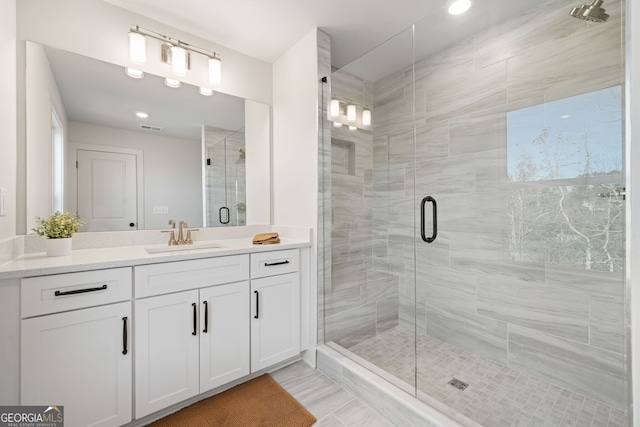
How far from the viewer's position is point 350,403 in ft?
5.56

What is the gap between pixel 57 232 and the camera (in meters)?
1.54

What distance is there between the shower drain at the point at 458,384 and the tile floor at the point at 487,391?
29mm

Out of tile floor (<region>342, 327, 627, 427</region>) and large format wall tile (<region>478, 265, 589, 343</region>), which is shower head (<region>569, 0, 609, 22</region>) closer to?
large format wall tile (<region>478, 265, 589, 343</region>)

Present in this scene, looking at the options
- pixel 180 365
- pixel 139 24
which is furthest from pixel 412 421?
pixel 139 24

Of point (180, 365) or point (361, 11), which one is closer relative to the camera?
point (180, 365)

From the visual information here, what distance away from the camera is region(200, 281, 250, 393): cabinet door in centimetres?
166

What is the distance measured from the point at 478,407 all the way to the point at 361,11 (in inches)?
99.7

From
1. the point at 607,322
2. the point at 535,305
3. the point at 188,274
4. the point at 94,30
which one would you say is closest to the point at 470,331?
the point at 535,305

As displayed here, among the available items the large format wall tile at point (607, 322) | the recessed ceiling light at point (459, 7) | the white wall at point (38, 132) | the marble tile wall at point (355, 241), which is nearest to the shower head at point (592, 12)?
the recessed ceiling light at point (459, 7)

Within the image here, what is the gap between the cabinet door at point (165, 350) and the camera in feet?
4.79

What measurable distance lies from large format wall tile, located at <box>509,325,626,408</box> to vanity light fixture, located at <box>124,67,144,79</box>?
3.11 meters

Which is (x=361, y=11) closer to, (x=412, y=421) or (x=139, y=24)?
→ (x=139, y=24)

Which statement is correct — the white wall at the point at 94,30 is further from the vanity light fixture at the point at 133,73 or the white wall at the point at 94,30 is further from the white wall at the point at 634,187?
the white wall at the point at 634,187

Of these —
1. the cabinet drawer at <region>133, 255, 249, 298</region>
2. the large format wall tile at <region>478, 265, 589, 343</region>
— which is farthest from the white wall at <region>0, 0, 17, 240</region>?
the large format wall tile at <region>478, 265, 589, 343</region>
